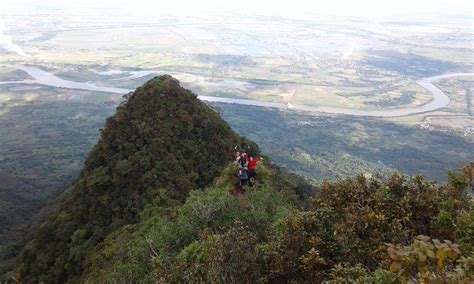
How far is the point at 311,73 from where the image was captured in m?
179

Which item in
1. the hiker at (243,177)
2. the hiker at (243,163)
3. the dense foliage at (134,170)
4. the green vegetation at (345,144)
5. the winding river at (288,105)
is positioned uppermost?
the hiker at (243,163)

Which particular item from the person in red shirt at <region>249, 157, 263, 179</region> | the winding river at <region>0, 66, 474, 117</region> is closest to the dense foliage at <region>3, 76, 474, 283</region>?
the person in red shirt at <region>249, 157, 263, 179</region>

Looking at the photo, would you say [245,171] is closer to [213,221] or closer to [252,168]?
[252,168]

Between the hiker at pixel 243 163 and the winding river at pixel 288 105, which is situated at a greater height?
the hiker at pixel 243 163

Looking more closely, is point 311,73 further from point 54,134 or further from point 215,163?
point 215,163

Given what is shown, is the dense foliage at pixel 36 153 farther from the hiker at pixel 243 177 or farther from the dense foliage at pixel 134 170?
the hiker at pixel 243 177

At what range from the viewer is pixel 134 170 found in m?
30.7

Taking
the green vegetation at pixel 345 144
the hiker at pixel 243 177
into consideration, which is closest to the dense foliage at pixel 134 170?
the hiker at pixel 243 177

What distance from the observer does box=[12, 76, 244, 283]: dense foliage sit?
28625 mm

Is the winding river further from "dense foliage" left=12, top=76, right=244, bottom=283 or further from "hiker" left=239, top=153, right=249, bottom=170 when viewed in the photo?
"hiker" left=239, top=153, right=249, bottom=170

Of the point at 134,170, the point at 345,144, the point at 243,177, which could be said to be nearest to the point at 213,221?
the point at 243,177

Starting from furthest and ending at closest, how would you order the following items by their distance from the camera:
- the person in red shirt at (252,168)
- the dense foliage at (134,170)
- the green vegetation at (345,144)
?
the green vegetation at (345,144) < the dense foliage at (134,170) < the person in red shirt at (252,168)

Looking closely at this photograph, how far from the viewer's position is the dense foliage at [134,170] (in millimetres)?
28625

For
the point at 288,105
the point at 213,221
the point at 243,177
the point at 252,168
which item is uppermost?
the point at 213,221
